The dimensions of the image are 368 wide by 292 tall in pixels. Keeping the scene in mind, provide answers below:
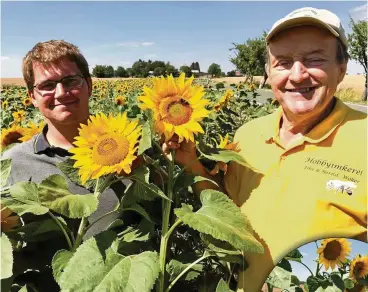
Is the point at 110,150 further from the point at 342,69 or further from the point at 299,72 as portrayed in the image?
the point at 342,69

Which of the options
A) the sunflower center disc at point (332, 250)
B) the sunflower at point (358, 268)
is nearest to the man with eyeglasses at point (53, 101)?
the sunflower center disc at point (332, 250)

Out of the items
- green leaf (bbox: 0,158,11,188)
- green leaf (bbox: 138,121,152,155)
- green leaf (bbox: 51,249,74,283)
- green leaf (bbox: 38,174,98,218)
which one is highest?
green leaf (bbox: 138,121,152,155)

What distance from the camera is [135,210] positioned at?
1.44 metres

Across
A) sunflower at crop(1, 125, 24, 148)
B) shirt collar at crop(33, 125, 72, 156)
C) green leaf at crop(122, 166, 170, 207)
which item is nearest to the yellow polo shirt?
green leaf at crop(122, 166, 170, 207)

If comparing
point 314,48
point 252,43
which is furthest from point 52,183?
point 252,43

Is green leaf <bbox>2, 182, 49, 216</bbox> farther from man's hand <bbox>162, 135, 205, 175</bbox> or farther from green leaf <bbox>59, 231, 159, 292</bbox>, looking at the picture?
man's hand <bbox>162, 135, 205, 175</bbox>

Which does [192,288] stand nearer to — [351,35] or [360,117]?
[360,117]

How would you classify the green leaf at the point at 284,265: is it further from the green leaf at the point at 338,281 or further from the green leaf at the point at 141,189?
the green leaf at the point at 141,189

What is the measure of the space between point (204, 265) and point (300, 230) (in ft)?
1.11

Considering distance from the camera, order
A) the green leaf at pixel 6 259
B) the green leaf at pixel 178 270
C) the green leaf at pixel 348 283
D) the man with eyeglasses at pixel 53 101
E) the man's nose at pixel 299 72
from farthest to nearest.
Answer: the man with eyeglasses at pixel 53 101 → the green leaf at pixel 348 283 → the man's nose at pixel 299 72 → the green leaf at pixel 178 270 → the green leaf at pixel 6 259

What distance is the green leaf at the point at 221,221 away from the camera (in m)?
1.28

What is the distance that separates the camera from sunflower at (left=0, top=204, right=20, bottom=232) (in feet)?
4.39

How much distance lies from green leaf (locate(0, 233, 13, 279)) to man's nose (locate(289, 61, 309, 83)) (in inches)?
40.2

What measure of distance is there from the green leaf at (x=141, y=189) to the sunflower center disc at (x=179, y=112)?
206mm
